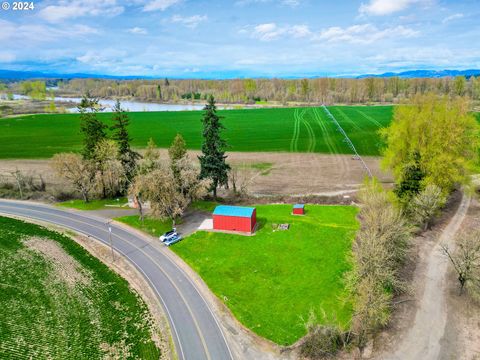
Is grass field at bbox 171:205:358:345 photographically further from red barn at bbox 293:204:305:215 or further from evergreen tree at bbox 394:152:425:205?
evergreen tree at bbox 394:152:425:205

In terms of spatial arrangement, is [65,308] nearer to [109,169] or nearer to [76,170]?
[76,170]

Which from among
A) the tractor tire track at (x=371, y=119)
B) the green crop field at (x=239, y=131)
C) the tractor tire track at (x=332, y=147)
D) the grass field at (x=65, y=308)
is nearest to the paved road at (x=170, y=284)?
the grass field at (x=65, y=308)

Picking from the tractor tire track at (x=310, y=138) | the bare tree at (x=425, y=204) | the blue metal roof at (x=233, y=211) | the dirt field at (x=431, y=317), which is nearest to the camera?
the dirt field at (x=431, y=317)

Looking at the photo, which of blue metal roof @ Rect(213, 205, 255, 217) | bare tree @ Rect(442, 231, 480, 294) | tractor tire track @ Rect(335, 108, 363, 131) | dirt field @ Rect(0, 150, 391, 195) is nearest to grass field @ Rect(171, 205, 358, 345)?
blue metal roof @ Rect(213, 205, 255, 217)

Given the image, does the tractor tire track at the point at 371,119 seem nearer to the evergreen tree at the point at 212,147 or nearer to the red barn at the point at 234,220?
the evergreen tree at the point at 212,147

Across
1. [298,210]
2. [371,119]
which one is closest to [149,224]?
[298,210]
